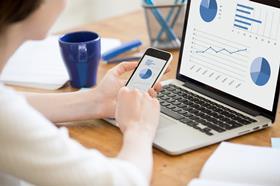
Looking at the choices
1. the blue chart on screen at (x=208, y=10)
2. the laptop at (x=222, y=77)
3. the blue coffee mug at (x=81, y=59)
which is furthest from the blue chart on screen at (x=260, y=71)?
the blue coffee mug at (x=81, y=59)

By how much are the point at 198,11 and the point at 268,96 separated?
0.26m

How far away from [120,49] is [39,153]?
74 cm

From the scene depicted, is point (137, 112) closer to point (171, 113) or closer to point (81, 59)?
point (171, 113)

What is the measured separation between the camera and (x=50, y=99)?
1.20 metres

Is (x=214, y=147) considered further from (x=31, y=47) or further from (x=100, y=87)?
(x=31, y=47)

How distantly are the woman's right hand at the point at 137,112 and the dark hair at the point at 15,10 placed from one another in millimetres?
266

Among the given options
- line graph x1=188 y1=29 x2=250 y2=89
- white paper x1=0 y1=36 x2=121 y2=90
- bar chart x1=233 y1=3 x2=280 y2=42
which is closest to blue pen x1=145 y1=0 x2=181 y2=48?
white paper x1=0 y1=36 x2=121 y2=90

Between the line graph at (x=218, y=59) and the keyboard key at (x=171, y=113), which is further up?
the line graph at (x=218, y=59)

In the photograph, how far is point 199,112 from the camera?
1150mm

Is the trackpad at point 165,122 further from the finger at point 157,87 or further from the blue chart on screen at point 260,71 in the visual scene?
the blue chart on screen at point 260,71

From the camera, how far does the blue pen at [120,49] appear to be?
1485mm

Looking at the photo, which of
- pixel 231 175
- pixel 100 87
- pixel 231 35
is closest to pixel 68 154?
pixel 231 175

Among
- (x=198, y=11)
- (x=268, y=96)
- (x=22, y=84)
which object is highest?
(x=198, y=11)

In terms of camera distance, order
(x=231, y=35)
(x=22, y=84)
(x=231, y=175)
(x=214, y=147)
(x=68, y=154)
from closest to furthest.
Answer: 1. (x=68, y=154)
2. (x=231, y=175)
3. (x=214, y=147)
4. (x=231, y=35)
5. (x=22, y=84)
